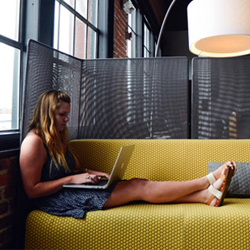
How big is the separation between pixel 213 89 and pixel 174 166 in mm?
697

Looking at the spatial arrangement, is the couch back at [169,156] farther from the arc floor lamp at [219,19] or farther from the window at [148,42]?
the window at [148,42]

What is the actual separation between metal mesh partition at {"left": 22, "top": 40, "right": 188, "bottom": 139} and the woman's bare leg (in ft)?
2.19

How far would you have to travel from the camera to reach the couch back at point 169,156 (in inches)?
98.9

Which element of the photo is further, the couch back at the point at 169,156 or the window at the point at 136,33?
the window at the point at 136,33

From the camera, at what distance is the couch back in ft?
8.24

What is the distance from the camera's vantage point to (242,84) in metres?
2.72

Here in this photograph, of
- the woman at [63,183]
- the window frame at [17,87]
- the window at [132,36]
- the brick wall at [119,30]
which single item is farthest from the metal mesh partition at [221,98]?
the window at [132,36]

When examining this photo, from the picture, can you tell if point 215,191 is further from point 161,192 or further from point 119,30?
point 119,30

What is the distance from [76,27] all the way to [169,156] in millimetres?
Result: 1632

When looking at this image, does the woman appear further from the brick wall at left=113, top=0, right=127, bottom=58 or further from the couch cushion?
the brick wall at left=113, top=0, right=127, bottom=58

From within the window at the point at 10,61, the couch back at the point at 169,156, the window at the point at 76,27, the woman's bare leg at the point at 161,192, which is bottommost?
the woman's bare leg at the point at 161,192

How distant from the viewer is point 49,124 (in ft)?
7.11

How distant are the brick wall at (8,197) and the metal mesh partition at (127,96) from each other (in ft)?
2.52

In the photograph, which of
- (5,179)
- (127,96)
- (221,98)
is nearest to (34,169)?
(5,179)
